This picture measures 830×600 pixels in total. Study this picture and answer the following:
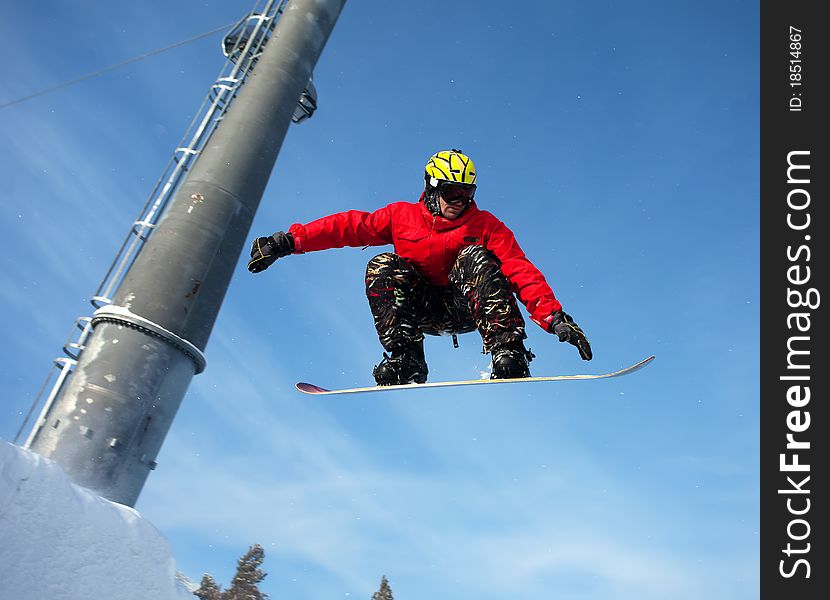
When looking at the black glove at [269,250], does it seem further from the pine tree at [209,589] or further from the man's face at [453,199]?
the pine tree at [209,589]

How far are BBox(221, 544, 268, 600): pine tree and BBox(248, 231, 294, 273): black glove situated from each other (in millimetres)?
32651

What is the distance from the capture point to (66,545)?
3.98 meters

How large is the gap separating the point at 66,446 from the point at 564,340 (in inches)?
223

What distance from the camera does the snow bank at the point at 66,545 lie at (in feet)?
12.2

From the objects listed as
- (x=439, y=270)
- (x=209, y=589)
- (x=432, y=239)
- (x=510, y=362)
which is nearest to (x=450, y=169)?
(x=432, y=239)

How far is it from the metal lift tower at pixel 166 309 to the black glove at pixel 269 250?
2.45 m

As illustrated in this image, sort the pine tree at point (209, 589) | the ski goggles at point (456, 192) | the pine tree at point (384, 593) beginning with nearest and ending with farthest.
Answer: the ski goggles at point (456, 192), the pine tree at point (384, 593), the pine tree at point (209, 589)

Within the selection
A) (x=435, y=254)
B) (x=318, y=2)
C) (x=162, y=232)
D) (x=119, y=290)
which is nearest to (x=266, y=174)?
(x=162, y=232)

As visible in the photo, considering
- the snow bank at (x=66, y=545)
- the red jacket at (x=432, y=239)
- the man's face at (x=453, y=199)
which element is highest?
the man's face at (x=453, y=199)

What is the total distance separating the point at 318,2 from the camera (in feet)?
39.1

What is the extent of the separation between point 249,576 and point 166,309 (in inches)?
1201

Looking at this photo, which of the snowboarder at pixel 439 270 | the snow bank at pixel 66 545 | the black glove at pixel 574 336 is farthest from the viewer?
the snowboarder at pixel 439 270

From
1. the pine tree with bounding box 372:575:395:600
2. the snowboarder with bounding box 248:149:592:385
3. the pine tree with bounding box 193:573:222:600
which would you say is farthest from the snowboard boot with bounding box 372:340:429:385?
the pine tree with bounding box 193:573:222:600

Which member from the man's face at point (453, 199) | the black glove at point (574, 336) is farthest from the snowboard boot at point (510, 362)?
the man's face at point (453, 199)
